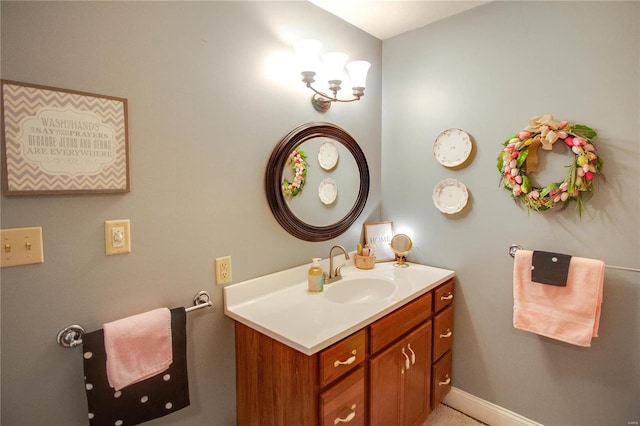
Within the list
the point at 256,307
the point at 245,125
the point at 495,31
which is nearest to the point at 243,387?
the point at 256,307

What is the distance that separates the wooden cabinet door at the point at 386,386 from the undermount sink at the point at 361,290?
366 millimetres

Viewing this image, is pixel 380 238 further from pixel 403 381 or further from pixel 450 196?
pixel 403 381

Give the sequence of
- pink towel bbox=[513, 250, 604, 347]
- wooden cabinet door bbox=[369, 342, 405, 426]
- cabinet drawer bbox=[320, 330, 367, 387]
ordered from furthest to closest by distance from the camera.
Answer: pink towel bbox=[513, 250, 604, 347]
wooden cabinet door bbox=[369, 342, 405, 426]
cabinet drawer bbox=[320, 330, 367, 387]

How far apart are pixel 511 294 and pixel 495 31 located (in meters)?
1.51

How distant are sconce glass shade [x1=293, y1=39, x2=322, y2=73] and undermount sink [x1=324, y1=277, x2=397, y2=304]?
1.15 m

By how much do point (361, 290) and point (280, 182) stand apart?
2.67ft

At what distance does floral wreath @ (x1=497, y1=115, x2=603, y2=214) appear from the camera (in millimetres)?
1502

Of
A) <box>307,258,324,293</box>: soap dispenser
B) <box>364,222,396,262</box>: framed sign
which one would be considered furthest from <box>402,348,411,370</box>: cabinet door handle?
<box>364,222,396,262</box>: framed sign

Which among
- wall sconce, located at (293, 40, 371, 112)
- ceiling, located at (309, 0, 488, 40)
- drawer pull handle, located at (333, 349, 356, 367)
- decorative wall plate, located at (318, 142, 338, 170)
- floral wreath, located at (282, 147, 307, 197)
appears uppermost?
ceiling, located at (309, 0, 488, 40)

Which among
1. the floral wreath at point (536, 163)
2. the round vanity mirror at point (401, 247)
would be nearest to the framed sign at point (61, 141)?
the round vanity mirror at point (401, 247)

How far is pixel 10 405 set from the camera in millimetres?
988

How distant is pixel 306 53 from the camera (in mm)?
1558

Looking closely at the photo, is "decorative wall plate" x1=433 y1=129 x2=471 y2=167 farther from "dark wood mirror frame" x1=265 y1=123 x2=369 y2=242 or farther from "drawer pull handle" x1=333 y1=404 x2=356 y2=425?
"drawer pull handle" x1=333 y1=404 x2=356 y2=425

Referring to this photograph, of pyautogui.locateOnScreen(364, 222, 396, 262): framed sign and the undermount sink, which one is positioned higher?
pyautogui.locateOnScreen(364, 222, 396, 262): framed sign
